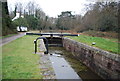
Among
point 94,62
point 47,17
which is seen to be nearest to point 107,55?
point 94,62

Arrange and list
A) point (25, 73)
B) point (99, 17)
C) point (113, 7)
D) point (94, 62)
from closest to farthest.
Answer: point (25, 73) < point (94, 62) < point (113, 7) < point (99, 17)

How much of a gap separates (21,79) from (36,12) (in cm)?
4194

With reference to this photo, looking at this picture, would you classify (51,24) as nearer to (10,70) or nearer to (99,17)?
(99,17)

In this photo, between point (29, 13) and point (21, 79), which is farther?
point (29, 13)

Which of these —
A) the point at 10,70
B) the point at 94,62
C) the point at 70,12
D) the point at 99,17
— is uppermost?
the point at 70,12

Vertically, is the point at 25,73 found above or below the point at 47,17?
below

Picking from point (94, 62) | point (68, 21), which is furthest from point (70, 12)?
point (94, 62)

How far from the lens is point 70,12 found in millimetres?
42250

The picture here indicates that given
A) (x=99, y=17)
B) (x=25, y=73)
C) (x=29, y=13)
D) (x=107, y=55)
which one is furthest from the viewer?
(x=29, y=13)

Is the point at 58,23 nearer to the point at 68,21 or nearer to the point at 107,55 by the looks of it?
the point at 68,21

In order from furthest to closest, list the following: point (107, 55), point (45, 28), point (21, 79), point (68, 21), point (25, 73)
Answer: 1. point (45, 28)
2. point (68, 21)
3. point (107, 55)
4. point (25, 73)
5. point (21, 79)

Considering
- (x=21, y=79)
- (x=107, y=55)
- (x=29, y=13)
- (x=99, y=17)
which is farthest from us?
(x=29, y=13)

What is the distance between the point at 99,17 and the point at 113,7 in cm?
449

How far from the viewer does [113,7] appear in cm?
1215
